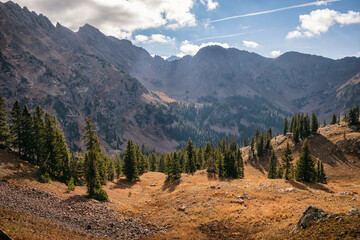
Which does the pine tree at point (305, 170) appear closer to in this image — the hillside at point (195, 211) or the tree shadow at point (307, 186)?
the tree shadow at point (307, 186)

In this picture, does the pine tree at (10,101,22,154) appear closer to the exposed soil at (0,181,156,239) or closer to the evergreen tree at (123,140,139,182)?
the exposed soil at (0,181,156,239)

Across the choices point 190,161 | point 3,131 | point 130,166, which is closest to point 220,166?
point 190,161

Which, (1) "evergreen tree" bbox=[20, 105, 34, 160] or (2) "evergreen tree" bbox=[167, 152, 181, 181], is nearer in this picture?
(1) "evergreen tree" bbox=[20, 105, 34, 160]

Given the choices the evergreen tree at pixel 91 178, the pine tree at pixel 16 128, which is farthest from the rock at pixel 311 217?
the pine tree at pixel 16 128

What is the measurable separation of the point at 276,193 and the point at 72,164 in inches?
1763

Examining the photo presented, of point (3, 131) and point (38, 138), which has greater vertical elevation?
point (3, 131)

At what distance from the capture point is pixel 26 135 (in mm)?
43594

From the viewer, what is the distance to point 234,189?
4238cm

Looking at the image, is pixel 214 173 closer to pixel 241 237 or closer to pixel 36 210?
pixel 241 237

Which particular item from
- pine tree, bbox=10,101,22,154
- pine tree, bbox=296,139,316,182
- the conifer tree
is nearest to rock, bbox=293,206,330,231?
pine tree, bbox=296,139,316,182

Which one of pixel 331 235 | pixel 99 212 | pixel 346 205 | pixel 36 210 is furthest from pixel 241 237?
pixel 36 210

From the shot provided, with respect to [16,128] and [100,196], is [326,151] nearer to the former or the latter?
[100,196]

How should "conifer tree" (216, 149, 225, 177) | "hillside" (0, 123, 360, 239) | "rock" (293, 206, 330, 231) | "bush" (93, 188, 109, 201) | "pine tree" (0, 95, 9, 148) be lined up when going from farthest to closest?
"conifer tree" (216, 149, 225, 177) < "pine tree" (0, 95, 9, 148) < "bush" (93, 188, 109, 201) < "rock" (293, 206, 330, 231) < "hillside" (0, 123, 360, 239)

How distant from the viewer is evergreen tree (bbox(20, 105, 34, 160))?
4331cm
